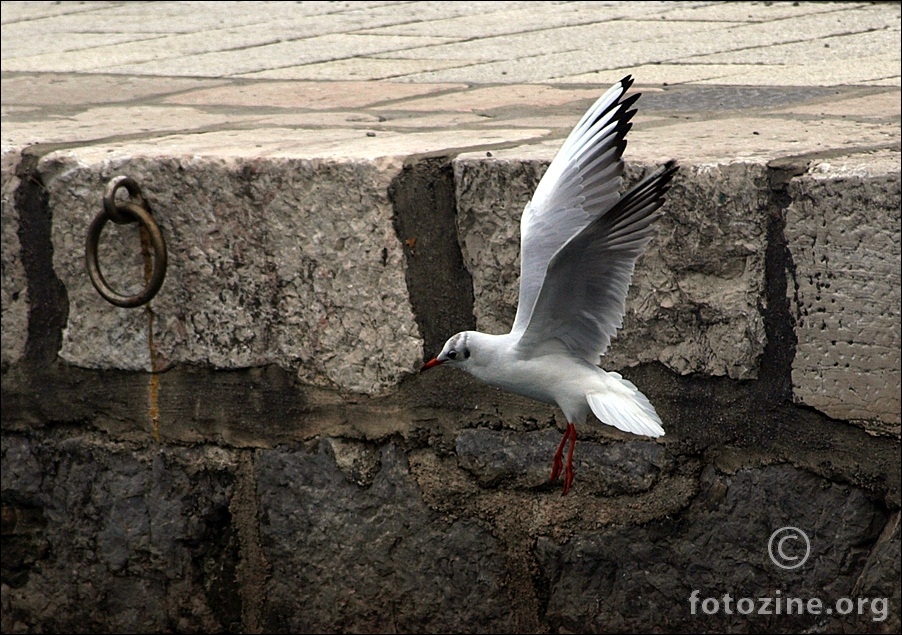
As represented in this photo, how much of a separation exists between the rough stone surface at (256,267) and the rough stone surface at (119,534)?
0.71 ft

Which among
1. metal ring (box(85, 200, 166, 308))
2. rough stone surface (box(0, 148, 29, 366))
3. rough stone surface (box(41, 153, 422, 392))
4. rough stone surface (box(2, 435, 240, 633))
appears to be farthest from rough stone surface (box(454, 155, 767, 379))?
rough stone surface (box(0, 148, 29, 366))

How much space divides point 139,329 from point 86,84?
165cm

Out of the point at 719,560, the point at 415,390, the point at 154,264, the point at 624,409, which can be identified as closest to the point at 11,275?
the point at 154,264

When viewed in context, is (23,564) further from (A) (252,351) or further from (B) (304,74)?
(B) (304,74)

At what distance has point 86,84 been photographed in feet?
12.7

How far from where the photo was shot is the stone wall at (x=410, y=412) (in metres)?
2.15

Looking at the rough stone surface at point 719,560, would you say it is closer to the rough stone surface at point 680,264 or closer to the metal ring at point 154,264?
the rough stone surface at point 680,264

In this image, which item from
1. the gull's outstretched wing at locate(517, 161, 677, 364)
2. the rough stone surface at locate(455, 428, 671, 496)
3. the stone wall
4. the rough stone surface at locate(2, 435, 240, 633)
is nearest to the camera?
the gull's outstretched wing at locate(517, 161, 677, 364)

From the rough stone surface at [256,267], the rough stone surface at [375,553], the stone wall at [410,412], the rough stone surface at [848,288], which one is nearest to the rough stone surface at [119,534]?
the stone wall at [410,412]

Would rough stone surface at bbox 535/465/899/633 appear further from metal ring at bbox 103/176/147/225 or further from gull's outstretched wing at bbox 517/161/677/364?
metal ring at bbox 103/176/147/225

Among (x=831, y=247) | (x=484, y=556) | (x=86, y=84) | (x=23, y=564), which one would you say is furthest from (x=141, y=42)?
(x=831, y=247)

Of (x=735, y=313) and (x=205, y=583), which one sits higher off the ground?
(x=735, y=313)

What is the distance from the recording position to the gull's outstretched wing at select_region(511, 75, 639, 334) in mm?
1904

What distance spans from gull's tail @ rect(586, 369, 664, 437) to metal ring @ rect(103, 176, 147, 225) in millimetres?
900
